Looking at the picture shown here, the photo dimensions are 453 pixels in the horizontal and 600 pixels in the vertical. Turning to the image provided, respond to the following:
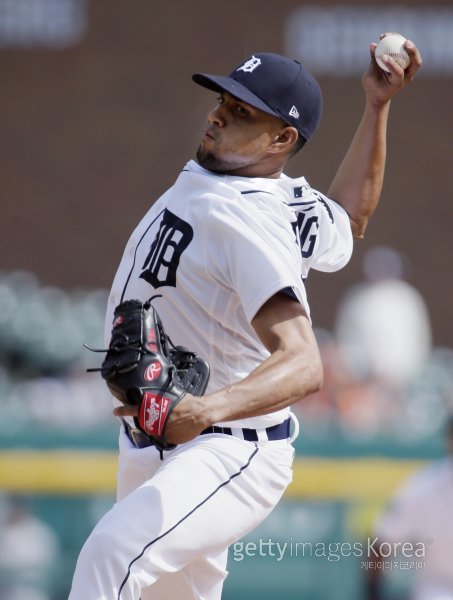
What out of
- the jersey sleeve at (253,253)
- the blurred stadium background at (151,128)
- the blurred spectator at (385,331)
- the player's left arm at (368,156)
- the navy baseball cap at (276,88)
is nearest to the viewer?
the jersey sleeve at (253,253)

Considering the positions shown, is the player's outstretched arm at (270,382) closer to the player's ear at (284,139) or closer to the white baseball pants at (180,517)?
the white baseball pants at (180,517)

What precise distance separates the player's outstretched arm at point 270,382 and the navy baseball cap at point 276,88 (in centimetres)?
64

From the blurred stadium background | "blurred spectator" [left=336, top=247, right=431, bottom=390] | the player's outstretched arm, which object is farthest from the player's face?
the blurred stadium background

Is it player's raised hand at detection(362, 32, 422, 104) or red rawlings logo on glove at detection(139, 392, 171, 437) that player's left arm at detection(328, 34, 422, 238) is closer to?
player's raised hand at detection(362, 32, 422, 104)

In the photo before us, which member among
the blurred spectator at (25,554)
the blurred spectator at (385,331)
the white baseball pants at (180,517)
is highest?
the white baseball pants at (180,517)

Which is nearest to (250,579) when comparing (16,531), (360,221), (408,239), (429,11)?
(16,531)

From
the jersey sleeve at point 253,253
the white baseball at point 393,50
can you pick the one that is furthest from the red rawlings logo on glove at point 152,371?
the white baseball at point 393,50

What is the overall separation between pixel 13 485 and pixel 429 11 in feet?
20.9

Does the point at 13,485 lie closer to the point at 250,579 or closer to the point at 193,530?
the point at 250,579

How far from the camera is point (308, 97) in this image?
3529 millimetres

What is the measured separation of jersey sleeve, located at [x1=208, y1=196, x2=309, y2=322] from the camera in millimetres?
3070

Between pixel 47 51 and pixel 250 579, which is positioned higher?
pixel 47 51

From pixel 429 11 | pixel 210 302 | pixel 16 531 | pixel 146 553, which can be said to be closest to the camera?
pixel 146 553

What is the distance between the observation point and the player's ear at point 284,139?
350 cm
